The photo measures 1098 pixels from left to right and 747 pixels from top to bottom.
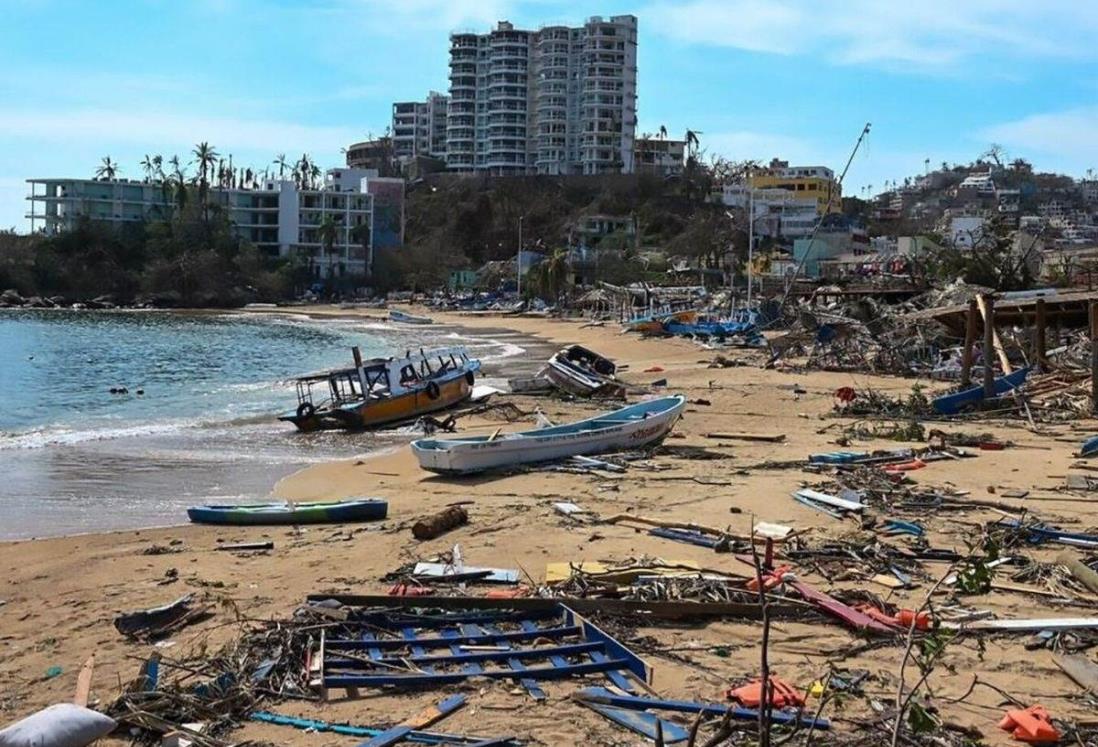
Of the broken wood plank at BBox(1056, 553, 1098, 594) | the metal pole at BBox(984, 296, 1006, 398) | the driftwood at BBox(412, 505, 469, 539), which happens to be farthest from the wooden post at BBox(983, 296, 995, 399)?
the driftwood at BBox(412, 505, 469, 539)

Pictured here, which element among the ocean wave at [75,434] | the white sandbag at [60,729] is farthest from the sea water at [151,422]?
the white sandbag at [60,729]

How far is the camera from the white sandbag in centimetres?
587

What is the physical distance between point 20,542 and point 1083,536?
12697 mm

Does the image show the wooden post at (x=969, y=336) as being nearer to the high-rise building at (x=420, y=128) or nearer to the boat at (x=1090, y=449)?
the boat at (x=1090, y=449)

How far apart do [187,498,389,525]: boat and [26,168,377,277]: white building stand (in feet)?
341

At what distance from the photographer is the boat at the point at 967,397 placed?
22547 mm

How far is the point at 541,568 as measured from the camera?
10328 mm

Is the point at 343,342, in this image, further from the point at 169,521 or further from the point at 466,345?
the point at 169,521

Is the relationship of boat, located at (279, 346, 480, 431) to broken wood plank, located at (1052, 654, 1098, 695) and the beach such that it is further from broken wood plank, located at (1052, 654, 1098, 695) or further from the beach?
broken wood plank, located at (1052, 654, 1098, 695)

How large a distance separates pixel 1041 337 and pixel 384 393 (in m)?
16.2

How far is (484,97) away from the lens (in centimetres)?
15625

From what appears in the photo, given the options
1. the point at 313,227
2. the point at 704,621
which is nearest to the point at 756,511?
the point at 704,621

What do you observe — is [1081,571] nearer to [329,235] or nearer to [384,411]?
[384,411]

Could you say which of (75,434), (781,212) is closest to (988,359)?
(75,434)
